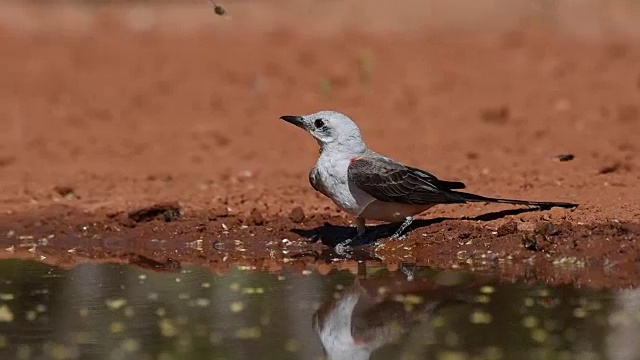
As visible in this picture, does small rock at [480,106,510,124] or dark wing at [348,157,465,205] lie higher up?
small rock at [480,106,510,124]

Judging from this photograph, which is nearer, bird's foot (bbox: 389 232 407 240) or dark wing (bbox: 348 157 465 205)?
dark wing (bbox: 348 157 465 205)

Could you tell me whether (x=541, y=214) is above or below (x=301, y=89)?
below

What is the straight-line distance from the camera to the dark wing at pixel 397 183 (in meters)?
9.66

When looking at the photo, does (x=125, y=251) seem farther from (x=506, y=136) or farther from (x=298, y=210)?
(x=506, y=136)

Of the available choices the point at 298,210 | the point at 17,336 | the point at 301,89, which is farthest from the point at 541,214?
the point at 301,89

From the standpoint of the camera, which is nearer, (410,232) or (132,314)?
(132,314)

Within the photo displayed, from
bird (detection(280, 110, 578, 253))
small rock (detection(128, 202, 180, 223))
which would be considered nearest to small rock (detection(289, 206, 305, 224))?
bird (detection(280, 110, 578, 253))

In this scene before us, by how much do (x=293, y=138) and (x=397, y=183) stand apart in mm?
5181

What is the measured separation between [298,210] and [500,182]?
6.44 ft

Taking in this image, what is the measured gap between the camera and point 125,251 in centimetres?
1073

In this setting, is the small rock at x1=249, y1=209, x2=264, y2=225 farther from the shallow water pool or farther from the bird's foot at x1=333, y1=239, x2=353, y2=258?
the shallow water pool

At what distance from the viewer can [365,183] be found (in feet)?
31.6

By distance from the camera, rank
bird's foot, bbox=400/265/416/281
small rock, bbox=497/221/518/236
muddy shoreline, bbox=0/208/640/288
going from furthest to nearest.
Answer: small rock, bbox=497/221/518/236, muddy shoreline, bbox=0/208/640/288, bird's foot, bbox=400/265/416/281

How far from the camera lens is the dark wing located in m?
9.66
